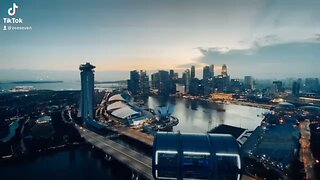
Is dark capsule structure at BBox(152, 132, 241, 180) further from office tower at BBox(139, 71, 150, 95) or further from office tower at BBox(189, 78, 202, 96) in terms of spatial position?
office tower at BBox(139, 71, 150, 95)

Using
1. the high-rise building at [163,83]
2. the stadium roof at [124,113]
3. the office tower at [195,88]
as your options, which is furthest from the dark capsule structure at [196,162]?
the high-rise building at [163,83]

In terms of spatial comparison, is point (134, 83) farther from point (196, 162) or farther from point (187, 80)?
point (196, 162)

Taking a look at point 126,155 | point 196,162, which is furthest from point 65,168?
point 196,162

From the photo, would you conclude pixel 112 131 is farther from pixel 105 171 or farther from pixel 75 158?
pixel 105 171

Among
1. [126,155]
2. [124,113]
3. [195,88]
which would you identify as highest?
[195,88]

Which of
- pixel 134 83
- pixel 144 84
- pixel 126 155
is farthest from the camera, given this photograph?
pixel 144 84

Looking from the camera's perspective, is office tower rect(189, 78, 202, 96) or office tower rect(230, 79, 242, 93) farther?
office tower rect(230, 79, 242, 93)

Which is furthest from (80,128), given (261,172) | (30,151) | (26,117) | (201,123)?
(261,172)

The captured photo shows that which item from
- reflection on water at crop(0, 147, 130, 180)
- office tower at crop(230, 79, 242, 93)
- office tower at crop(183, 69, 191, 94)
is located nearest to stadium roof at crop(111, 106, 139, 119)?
reflection on water at crop(0, 147, 130, 180)

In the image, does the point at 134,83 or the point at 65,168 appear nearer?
the point at 65,168

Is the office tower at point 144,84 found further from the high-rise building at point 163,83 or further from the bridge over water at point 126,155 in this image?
the bridge over water at point 126,155

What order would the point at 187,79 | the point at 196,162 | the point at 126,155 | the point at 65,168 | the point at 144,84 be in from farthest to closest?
the point at 187,79 < the point at 144,84 < the point at 126,155 < the point at 65,168 < the point at 196,162
